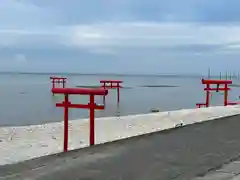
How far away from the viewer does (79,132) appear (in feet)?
43.1

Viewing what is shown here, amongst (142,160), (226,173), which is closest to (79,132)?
(142,160)

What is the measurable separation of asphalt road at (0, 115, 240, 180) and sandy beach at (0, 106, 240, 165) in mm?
2044

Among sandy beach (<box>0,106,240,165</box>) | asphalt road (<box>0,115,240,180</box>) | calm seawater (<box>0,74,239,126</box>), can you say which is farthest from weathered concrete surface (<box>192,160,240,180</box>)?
calm seawater (<box>0,74,239,126</box>)

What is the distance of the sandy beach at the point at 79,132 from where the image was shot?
9930 mm

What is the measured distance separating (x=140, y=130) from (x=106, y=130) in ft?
3.39

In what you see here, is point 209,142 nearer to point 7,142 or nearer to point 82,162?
point 82,162

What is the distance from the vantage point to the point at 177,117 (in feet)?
50.5

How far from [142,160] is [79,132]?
6.48m

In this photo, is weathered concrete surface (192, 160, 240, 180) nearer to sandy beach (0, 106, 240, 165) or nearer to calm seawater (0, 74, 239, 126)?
sandy beach (0, 106, 240, 165)

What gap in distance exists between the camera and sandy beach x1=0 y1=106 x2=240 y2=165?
32.6 feet

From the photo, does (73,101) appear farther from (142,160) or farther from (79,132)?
(142,160)

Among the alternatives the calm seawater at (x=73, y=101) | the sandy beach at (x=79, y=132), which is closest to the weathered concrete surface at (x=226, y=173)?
the sandy beach at (x=79, y=132)

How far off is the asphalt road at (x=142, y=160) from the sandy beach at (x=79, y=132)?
2044mm

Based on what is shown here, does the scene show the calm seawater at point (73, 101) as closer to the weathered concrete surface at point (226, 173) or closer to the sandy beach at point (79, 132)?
the sandy beach at point (79, 132)
